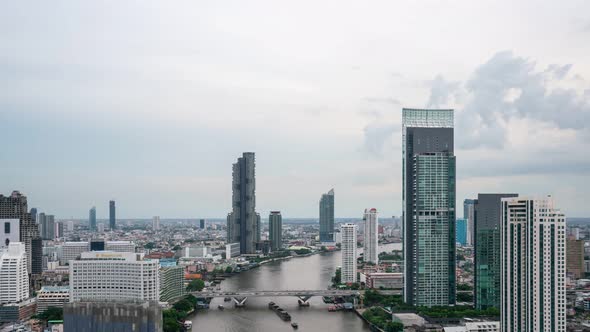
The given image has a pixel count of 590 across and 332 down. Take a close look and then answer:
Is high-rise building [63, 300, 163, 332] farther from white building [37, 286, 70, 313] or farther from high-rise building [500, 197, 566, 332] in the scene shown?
white building [37, 286, 70, 313]

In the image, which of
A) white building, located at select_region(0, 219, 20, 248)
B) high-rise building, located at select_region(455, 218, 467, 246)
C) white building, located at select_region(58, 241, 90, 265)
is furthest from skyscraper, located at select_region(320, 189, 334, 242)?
white building, located at select_region(0, 219, 20, 248)

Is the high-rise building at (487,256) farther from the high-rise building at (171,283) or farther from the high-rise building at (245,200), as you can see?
the high-rise building at (245,200)

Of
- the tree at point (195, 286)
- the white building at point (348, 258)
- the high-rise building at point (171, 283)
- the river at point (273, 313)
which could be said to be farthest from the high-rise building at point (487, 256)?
the tree at point (195, 286)

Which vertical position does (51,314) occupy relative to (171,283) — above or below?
below

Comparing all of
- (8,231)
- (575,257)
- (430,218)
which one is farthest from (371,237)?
(8,231)

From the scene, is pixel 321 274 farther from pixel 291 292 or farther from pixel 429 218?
pixel 429 218

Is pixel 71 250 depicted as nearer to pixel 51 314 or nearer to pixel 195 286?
pixel 195 286
